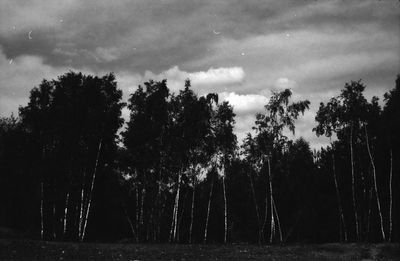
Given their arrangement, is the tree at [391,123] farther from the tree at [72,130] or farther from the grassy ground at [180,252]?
the tree at [72,130]

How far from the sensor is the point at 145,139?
43125 millimetres

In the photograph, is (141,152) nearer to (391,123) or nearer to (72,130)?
(72,130)

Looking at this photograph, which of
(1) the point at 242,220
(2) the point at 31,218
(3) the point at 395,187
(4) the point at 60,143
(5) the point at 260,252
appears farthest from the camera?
(1) the point at 242,220

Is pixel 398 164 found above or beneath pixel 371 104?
beneath

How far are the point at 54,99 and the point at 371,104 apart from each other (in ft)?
111

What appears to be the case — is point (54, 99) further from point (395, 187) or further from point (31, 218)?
point (395, 187)

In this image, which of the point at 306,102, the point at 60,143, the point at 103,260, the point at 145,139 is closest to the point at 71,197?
the point at 60,143

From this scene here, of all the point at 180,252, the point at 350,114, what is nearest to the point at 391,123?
the point at 350,114

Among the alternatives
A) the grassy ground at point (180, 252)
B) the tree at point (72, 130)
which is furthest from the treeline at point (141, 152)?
the grassy ground at point (180, 252)

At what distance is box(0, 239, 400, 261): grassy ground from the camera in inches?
895

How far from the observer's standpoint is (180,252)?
27172mm

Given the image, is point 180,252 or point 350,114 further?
point 350,114

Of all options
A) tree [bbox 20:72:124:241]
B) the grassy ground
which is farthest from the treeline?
the grassy ground

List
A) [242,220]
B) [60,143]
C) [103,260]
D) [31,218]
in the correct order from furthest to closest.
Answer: [242,220] < [31,218] < [60,143] < [103,260]
